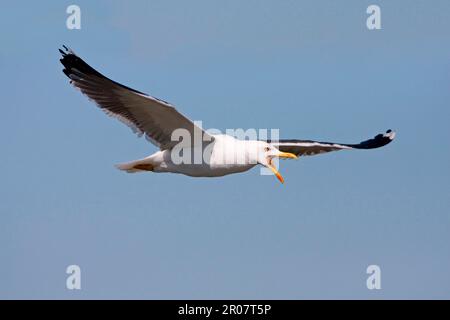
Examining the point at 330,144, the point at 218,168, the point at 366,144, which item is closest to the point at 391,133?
the point at 366,144

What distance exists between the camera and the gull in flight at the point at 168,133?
11.5m

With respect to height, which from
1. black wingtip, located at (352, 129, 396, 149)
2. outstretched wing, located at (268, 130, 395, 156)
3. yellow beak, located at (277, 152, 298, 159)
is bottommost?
yellow beak, located at (277, 152, 298, 159)

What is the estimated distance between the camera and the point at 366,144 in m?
14.5

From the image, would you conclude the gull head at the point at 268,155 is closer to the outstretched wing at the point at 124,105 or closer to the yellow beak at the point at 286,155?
the yellow beak at the point at 286,155

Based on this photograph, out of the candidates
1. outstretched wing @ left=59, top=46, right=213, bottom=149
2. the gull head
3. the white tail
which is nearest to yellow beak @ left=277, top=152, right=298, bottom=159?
the gull head

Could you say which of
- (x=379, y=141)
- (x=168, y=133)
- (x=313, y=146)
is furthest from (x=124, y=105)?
(x=379, y=141)

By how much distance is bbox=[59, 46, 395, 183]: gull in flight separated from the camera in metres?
11.5

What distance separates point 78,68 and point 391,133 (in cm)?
553

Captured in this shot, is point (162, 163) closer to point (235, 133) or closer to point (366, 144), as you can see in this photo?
point (235, 133)

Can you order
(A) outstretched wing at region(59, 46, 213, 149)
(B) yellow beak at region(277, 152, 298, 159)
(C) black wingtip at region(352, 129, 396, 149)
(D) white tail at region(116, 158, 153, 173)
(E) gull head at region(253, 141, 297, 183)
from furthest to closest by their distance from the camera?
(C) black wingtip at region(352, 129, 396, 149), (D) white tail at region(116, 158, 153, 173), (B) yellow beak at region(277, 152, 298, 159), (E) gull head at region(253, 141, 297, 183), (A) outstretched wing at region(59, 46, 213, 149)

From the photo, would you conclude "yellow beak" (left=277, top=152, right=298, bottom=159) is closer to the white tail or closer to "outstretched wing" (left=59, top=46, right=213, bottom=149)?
"outstretched wing" (left=59, top=46, right=213, bottom=149)

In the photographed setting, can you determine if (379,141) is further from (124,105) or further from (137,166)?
(124,105)

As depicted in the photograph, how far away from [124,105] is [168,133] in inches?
26.2

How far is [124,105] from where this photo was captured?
1158cm
